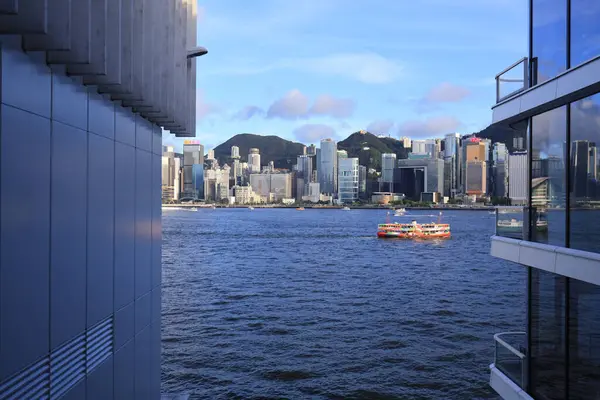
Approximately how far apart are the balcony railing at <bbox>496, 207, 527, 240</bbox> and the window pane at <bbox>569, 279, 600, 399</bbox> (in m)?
1.81

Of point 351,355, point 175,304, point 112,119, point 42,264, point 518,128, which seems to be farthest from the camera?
point 175,304

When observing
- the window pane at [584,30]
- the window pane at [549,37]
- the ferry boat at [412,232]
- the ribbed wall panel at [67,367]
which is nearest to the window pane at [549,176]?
the window pane at [549,37]

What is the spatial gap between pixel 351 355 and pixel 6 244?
2274 cm

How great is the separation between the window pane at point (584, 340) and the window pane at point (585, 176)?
647mm

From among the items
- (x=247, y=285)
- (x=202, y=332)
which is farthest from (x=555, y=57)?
(x=247, y=285)

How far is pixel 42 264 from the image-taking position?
258 inches

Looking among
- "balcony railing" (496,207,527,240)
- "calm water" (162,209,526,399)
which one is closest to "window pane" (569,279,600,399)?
"balcony railing" (496,207,527,240)

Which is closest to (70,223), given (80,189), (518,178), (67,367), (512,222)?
(80,189)

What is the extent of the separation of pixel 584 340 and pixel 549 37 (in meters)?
4.61

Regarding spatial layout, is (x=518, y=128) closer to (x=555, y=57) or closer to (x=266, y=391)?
(x=555, y=57)

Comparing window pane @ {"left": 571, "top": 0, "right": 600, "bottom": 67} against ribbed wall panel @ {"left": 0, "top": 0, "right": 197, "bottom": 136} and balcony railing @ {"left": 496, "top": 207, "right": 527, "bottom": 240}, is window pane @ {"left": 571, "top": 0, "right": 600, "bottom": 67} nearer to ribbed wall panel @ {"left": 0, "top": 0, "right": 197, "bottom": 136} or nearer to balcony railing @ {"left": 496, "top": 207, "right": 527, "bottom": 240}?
balcony railing @ {"left": 496, "top": 207, "right": 527, "bottom": 240}

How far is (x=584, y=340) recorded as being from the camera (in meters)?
7.62

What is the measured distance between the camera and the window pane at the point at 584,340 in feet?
24.0

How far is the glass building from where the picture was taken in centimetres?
736
